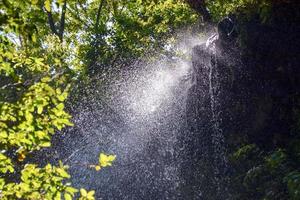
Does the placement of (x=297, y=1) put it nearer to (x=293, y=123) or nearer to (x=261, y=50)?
(x=261, y=50)

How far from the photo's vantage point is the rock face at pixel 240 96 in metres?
10.4

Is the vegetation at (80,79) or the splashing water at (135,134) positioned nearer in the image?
the vegetation at (80,79)

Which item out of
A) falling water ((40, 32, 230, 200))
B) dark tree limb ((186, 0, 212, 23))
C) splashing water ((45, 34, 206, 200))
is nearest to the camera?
falling water ((40, 32, 230, 200))

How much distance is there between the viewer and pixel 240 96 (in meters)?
11.9

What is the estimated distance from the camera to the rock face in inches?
409

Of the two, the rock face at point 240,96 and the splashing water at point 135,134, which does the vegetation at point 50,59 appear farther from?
the rock face at point 240,96

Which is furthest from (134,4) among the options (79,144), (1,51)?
(1,51)

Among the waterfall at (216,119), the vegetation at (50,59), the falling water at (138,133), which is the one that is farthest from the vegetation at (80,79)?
the falling water at (138,133)

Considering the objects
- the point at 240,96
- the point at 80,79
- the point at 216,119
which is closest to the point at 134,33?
the point at 80,79

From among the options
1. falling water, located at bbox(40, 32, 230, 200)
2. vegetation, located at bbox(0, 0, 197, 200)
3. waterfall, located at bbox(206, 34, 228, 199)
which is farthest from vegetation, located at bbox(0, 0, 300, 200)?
falling water, located at bbox(40, 32, 230, 200)

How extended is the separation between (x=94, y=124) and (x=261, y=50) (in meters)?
11.6

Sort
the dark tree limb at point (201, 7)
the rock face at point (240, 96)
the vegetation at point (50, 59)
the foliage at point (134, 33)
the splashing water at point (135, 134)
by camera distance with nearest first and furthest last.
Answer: the vegetation at point (50, 59)
the rock face at point (240, 96)
the splashing water at point (135, 134)
the dark tree limb at point (201, 7)
the foliage at point (134, 33)

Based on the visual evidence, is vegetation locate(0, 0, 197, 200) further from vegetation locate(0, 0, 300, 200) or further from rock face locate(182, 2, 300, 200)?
rock face locate(182, 2, 300, 200)

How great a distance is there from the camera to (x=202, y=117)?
44.8 feet
